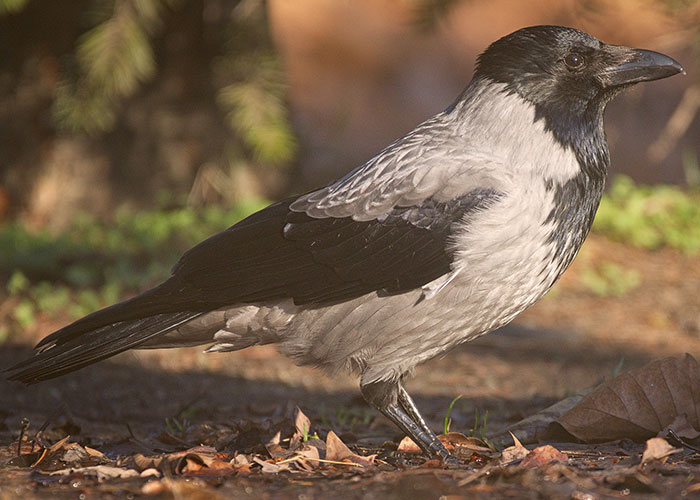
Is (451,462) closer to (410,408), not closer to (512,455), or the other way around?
(512,455)

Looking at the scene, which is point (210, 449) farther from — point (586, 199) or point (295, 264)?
point (586, 199)

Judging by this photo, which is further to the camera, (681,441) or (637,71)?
(637,71)

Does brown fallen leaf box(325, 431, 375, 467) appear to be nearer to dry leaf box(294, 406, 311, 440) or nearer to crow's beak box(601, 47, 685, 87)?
dry leaf box(294, 406, 311, 440)

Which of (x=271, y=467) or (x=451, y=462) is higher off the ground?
(x=271, y=467)

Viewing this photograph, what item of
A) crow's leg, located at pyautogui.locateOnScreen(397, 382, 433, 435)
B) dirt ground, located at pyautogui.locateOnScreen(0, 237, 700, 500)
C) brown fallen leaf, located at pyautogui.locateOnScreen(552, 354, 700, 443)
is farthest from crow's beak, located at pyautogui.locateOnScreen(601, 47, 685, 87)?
crow's leg, located at pyautogui.locateOnScreen(397, 382, 433, 435)

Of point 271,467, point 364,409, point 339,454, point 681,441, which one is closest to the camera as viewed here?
point 271,467

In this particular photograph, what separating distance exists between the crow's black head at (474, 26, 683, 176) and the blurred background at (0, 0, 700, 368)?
9.89 feet

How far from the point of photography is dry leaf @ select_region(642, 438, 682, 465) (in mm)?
3084

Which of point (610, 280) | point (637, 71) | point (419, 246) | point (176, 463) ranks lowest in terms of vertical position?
point (610, 280)

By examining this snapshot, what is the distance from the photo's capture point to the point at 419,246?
367 centimetres

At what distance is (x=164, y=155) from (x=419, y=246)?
19.2 feet

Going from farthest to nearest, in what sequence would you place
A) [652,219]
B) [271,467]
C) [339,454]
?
1. [652,219]
2. [339,454]
3. [271,467]

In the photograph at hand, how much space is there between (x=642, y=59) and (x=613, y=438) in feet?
5.40

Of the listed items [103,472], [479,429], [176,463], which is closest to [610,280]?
[479,429]
